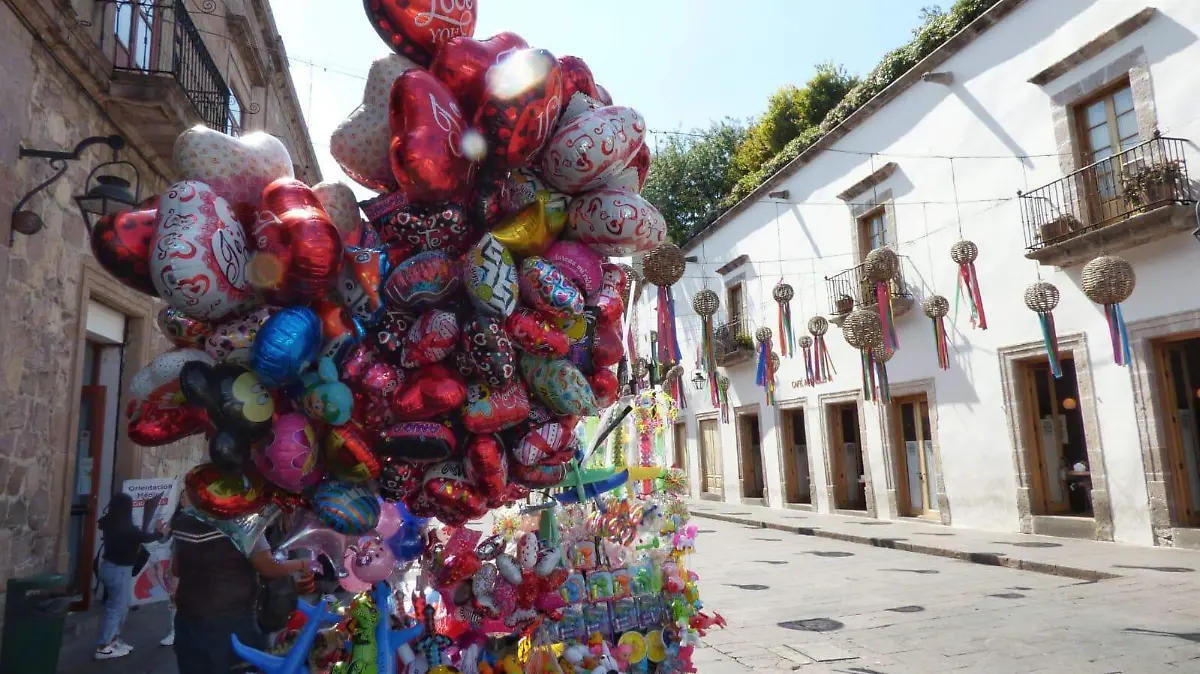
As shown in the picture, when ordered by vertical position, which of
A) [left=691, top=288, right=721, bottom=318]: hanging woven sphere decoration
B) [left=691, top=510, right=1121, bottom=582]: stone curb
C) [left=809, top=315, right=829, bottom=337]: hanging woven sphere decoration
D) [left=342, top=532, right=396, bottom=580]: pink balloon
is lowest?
[left=691, top=510, right=1121, bottom=582]: stone curb

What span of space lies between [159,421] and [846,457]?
14186mm

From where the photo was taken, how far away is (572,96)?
9.26ft

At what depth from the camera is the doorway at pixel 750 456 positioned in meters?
18.1

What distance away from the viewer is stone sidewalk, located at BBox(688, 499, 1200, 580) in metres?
7.45

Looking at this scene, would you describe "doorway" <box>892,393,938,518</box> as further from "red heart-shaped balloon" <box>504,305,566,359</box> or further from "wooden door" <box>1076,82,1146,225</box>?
"red heart-shaped balloon" <box>504,305,566,359</box>

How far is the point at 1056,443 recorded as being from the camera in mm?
10422

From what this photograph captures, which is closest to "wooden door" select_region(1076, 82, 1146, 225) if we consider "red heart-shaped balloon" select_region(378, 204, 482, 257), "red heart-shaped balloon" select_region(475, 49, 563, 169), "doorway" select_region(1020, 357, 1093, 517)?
"doorway" select_region(1020, 357, 1093, 517)

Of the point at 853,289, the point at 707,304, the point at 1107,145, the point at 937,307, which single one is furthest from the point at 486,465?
the point at 853,289

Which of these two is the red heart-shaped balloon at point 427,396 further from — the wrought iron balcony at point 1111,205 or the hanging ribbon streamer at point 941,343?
the hanging ribbon streamer at point 941,343

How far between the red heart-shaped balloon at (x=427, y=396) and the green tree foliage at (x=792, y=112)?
1943cm

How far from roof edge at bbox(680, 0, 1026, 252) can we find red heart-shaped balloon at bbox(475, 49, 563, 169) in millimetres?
10811

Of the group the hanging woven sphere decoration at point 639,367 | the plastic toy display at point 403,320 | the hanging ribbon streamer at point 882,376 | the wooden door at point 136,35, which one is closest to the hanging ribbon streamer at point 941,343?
the hanging ribbon streamer at point 882,376

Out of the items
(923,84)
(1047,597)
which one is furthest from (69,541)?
(923,84)

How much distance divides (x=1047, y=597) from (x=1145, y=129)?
6.00 m
